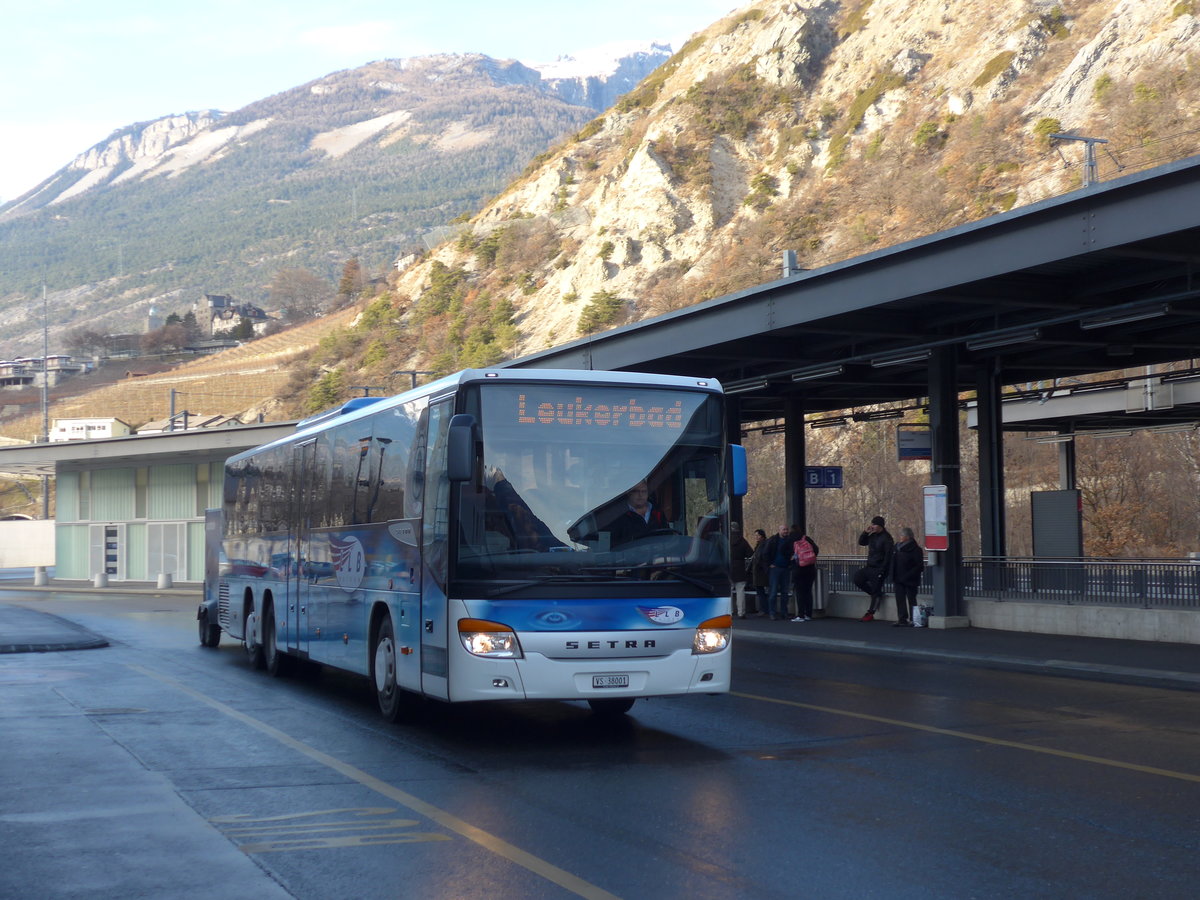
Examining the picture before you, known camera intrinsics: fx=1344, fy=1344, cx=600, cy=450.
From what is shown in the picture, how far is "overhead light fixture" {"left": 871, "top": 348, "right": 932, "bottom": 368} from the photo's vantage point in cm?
2197

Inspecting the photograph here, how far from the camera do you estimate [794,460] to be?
94.2 ft

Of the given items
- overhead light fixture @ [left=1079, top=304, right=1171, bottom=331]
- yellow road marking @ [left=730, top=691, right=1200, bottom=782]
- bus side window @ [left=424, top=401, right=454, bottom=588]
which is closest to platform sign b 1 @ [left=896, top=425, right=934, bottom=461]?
overhead light fixture @ [left=1079, top=304, right=1171, bottom=331]

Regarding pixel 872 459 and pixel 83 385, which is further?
pixel 83 385

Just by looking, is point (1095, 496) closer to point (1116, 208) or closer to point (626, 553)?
point (1116, 208)

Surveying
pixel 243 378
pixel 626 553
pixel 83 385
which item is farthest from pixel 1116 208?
pixel 83 385

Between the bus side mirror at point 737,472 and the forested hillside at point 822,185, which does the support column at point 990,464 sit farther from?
the forested hillside at point 822,185

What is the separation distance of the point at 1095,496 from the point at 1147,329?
2606cm

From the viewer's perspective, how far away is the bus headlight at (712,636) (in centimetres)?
1081

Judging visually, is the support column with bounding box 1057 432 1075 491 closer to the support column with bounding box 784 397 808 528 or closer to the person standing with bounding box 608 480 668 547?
the support column with bounding box 784 397 808 528

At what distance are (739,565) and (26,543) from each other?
38742 millimetres

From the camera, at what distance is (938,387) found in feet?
73.5

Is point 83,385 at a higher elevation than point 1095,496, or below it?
higher

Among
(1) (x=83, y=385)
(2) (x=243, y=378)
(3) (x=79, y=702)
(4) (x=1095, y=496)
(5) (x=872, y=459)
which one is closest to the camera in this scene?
(3) (x=79, y=702)

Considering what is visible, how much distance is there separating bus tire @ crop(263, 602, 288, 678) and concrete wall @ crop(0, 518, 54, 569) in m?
39.4
